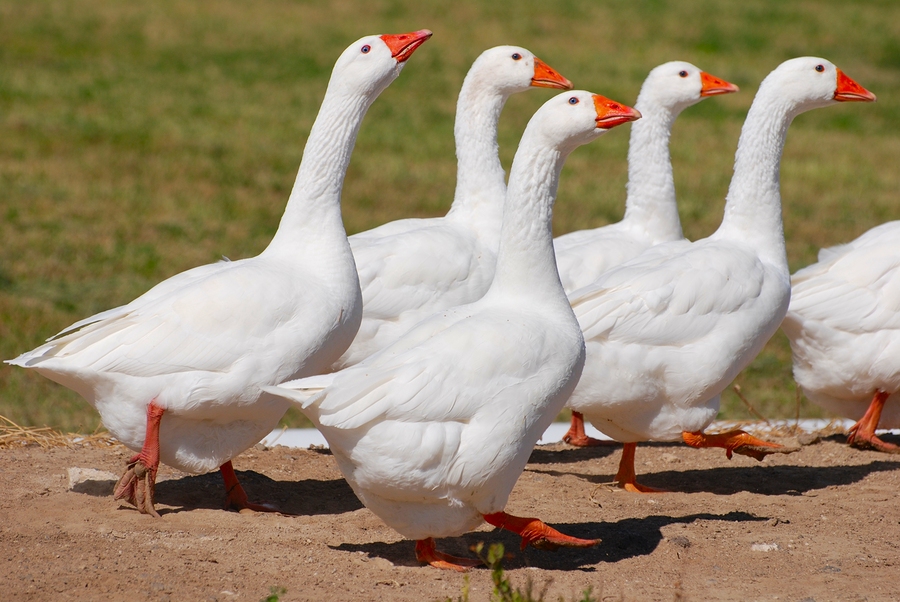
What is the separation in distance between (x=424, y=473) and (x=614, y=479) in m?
2.53

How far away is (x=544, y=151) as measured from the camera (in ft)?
16.9

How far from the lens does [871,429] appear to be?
24.9 feet

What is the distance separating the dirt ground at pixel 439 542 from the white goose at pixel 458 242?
1103 millimetres

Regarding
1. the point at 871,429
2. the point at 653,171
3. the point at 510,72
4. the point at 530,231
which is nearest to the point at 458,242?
the point at 510,72

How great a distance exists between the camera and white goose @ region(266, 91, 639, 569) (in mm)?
4559

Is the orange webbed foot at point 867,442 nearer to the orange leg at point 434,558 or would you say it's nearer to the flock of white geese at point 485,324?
the flock of white geese at point 485,324

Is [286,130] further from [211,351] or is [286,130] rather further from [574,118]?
[574,118]

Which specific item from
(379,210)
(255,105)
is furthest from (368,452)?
(255,105)

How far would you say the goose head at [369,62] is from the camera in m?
6.11

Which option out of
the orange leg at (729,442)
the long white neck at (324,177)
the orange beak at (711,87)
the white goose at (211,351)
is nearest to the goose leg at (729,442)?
the orange leg at (729,442)

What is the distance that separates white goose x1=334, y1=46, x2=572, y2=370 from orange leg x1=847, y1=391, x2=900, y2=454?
9.15 feet

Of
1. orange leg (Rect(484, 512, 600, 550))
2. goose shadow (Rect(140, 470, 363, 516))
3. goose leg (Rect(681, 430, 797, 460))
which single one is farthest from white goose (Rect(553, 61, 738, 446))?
orange leg (Rect(484, 512, 600, 550))

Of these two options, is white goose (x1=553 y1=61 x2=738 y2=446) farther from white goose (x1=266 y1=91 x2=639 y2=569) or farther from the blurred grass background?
white goose (x1=266 y1=91 x2=639 y2=569)

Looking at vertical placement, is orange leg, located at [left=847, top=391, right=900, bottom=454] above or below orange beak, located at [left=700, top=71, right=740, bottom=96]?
below
